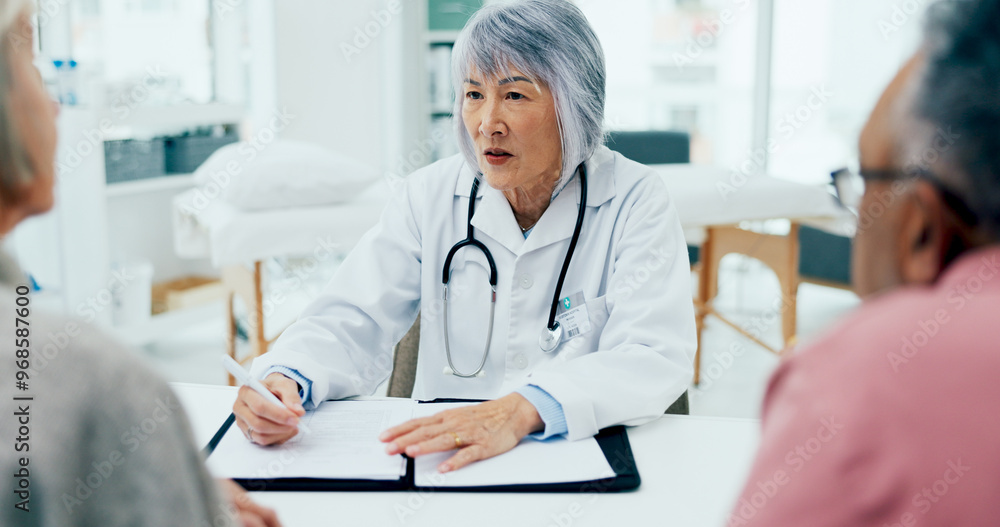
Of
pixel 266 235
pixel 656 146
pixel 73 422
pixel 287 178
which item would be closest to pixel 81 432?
pixel 73 422

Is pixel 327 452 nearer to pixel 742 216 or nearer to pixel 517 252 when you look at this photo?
pixel 517 252

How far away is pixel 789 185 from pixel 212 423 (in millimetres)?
2293

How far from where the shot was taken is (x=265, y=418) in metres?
1.06

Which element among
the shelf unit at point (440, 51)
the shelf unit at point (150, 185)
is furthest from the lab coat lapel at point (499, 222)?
the shelf unit at point (440, 51)

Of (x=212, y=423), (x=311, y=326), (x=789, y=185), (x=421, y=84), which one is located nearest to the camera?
(x=212, y=423)

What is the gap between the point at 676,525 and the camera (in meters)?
0.90

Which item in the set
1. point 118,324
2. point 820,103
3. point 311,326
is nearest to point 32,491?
point 311,326

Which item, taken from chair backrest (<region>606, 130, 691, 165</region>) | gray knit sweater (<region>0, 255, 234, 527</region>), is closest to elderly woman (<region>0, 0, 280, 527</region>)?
gray knit sweater (<region>0, 255, 234, 527</region>)

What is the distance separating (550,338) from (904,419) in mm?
996

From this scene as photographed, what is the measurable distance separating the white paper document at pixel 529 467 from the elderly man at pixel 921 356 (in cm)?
51

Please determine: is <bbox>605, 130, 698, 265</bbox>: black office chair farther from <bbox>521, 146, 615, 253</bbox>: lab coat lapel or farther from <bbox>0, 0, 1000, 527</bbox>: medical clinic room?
<bbox>521, 146, 615, 253</bbox>: lab coat lapel

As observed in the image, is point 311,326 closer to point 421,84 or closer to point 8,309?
point 8,309

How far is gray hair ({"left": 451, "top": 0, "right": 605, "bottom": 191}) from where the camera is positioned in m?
1.38

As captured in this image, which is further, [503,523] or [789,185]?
[789,185]
